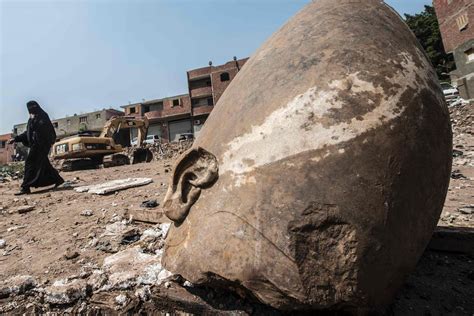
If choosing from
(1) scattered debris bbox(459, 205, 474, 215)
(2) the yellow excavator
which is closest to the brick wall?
(2) the yellow excavator

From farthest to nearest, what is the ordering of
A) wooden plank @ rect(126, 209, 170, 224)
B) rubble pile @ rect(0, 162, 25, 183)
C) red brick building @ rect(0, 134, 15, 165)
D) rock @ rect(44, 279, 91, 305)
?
red brick building @ rect(0, 134, 15, 165), rubble pile @ rect(0, 162, 25, 183), wooden plank @ rect(126, 209, 170, 224), rock @ rect(44, 279, 91, 305)

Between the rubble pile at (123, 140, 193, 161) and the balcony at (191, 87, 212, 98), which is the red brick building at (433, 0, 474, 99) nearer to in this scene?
the rubble pile at (123, 140, 193, 161)

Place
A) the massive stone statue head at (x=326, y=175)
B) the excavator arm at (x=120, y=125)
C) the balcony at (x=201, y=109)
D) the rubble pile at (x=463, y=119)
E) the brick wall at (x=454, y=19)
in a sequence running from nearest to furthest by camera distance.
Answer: the massive stone statue head at (x=326, y=175) → the rubble pile at (x=463, y=119) → the excavator arm at (x=120, y=125) → the brick wall at (x=454, y=19) → the balcony at (x=201, y=109)

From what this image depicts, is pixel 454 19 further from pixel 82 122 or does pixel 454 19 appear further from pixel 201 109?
pixel 82 122

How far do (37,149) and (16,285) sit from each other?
558 centimetres

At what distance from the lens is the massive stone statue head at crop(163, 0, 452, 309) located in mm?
1349

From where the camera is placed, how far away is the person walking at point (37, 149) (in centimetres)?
694

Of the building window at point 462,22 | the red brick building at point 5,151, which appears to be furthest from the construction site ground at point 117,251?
the red brick building at point 5,151

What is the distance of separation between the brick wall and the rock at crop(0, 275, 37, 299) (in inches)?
900

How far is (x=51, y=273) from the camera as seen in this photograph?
8.59ft

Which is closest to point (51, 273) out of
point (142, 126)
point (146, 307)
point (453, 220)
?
point (146, 307)

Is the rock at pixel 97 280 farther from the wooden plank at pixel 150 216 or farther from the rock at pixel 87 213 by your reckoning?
the rock at pixel 87 213

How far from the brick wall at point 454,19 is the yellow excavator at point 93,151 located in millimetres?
19312

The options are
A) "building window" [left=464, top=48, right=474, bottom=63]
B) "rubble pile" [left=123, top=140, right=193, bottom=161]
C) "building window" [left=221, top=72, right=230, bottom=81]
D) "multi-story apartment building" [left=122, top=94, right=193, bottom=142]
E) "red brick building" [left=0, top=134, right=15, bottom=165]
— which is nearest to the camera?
"building window" [left=464, top=48, right=474, bottom=63]
